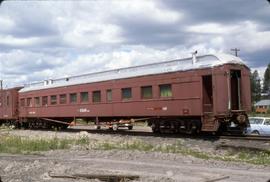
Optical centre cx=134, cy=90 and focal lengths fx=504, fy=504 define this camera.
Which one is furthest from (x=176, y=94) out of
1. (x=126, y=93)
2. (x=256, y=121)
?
(x=256, y=121)

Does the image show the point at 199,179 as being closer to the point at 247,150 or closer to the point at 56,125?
the point at 247,150

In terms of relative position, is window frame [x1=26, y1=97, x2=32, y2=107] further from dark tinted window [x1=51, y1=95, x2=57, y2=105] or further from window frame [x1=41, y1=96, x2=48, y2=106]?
dark tinted window [x1=51, y1=95, x2=57, y2=105]

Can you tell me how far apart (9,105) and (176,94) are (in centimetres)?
2156

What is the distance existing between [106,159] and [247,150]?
5153mm

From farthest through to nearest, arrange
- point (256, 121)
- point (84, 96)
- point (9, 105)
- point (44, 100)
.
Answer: point (9, 105), point (44, 100), point (256, 121), point (84, 96)

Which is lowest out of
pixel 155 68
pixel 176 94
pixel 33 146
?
pixel 33 146

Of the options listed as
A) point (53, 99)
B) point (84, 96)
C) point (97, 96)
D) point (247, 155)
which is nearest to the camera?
point (247, 155)

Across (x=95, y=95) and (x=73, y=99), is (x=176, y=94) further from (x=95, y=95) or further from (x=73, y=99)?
(x=73, y=99)

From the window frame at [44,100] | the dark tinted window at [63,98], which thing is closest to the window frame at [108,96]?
the dark tinted window at [63,98]

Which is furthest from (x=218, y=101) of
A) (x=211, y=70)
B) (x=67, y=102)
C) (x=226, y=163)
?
(x=67, y=102)

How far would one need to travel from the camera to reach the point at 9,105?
40438 millimetres

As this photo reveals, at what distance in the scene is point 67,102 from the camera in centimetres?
3111

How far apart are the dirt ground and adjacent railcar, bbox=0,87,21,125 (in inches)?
918

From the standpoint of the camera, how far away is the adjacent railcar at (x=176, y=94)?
21344 millimetres
